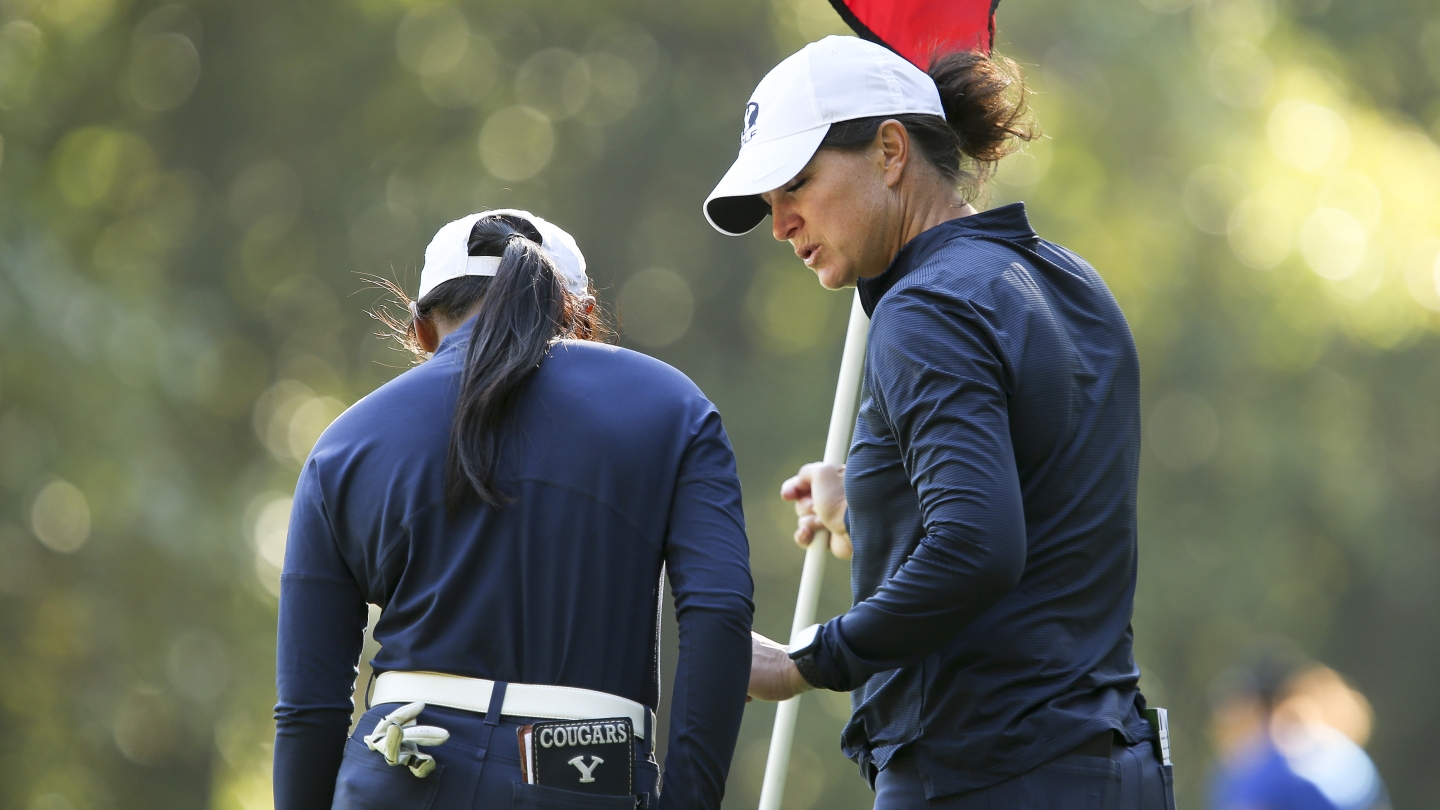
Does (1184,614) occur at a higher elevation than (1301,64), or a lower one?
lower

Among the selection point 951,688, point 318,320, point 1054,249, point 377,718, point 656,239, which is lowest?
point 377,718

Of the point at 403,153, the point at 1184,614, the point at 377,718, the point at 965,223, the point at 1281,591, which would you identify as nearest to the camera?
the point at 377,718

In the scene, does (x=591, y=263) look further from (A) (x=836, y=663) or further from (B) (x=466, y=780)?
(B) (x=466, y=780)

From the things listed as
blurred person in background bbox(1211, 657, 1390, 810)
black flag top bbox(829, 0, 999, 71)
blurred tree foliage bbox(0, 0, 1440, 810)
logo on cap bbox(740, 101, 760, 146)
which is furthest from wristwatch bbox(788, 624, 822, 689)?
blurred tree foliage bbox(0, 0, 1440, 810)

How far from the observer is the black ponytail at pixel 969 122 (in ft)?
8.30

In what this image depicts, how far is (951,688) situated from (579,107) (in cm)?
972

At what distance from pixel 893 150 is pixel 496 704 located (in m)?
1.08

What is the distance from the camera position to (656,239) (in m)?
11.8

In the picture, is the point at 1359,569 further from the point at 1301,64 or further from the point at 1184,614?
the point at 1301,64

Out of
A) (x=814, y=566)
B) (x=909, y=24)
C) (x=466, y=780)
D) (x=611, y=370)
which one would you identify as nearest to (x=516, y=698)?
(x=466, y=780)

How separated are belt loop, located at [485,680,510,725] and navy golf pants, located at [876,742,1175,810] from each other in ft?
2.01

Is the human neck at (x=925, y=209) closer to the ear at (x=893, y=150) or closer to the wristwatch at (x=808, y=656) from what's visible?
the ear at (x=893, y=150)

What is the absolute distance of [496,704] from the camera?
2174 mm

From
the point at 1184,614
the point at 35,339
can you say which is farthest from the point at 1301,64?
the point at 35,339
